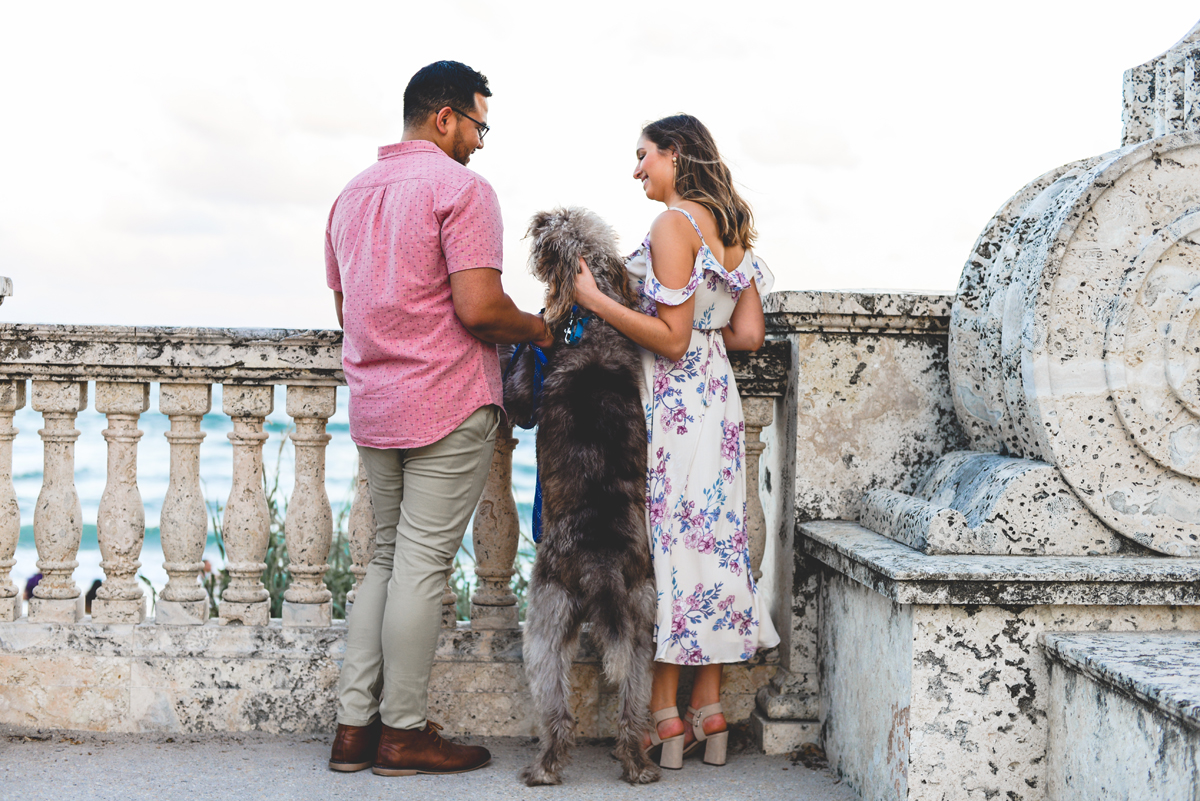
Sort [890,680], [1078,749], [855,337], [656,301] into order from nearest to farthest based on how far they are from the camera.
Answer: [1078,749], [890,680], [656,301], [855,337]

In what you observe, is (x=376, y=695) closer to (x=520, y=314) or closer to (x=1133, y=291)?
(x=520, y=314)

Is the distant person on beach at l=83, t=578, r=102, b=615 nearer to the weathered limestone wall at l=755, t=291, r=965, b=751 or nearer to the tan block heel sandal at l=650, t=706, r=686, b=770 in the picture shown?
the tan block heel sandal at l=650, t=706, r=686, b=770

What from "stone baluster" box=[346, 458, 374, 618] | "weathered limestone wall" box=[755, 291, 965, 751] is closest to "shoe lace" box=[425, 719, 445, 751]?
"stone baluster" box=[346, 458, 374, 618]

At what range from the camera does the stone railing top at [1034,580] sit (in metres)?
2.54

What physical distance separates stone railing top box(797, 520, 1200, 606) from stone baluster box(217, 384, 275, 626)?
2039 mm

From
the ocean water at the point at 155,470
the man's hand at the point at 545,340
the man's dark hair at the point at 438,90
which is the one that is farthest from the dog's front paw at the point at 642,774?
the ocean water at the point at 155,470

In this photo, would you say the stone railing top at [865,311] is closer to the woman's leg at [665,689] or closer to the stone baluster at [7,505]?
the woman's leg at [665,689]

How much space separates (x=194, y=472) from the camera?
3416 millimetres

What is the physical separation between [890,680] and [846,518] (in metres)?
0.68

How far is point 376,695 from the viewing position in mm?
3043

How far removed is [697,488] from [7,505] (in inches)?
92.4

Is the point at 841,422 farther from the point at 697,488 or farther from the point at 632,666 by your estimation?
the point at 632,666

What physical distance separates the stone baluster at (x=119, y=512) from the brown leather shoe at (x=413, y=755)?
1.08 metres

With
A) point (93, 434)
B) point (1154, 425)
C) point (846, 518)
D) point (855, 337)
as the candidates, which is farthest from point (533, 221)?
point (93, 434)
